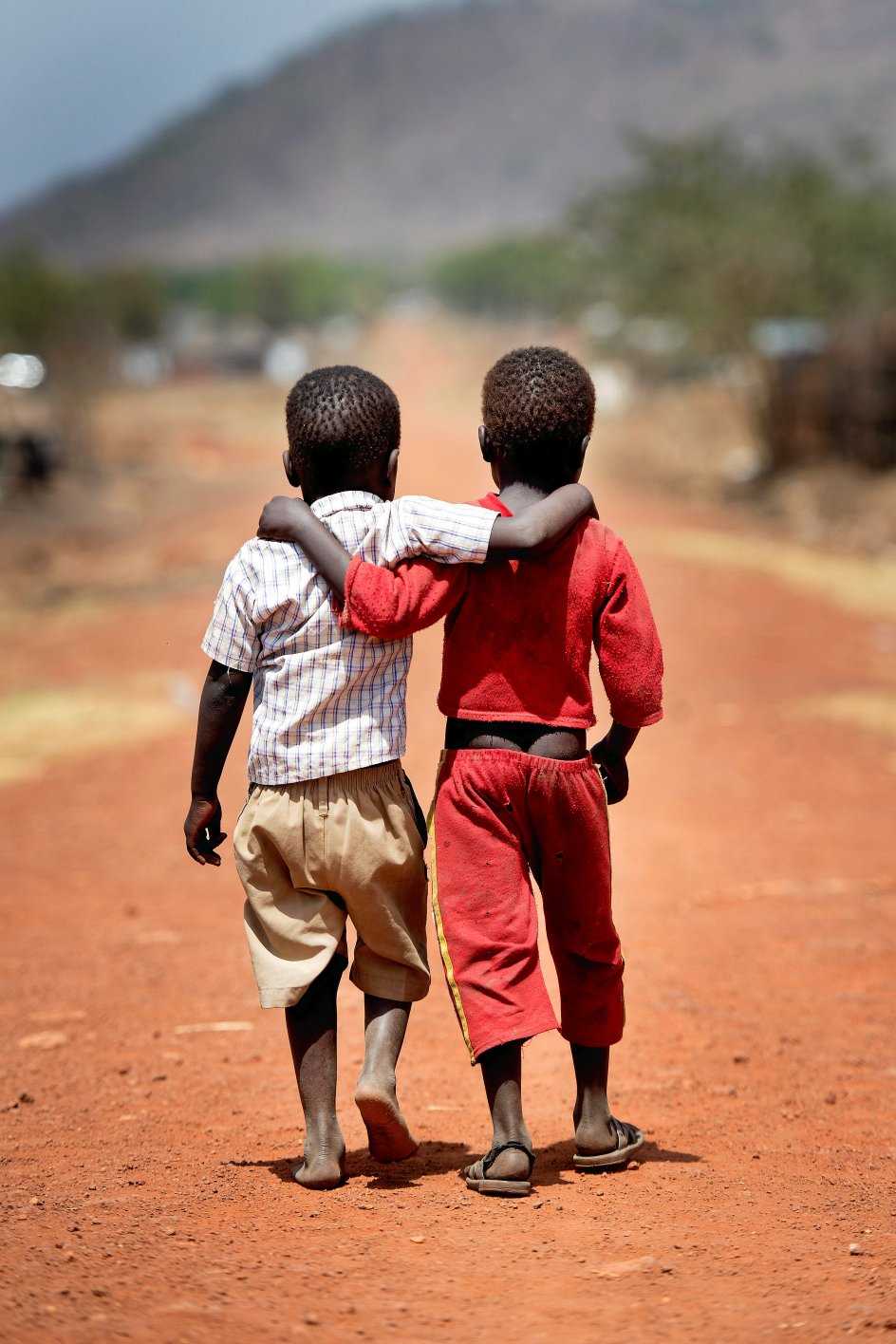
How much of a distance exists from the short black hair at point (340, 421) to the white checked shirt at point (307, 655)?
70mm

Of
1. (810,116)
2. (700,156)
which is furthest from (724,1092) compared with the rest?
(810,116)

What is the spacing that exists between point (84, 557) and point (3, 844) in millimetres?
11448

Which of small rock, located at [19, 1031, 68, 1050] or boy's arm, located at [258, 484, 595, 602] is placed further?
small rock, located at [19, 1031, 68, 1050]

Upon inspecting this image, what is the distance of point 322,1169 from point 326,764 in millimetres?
787

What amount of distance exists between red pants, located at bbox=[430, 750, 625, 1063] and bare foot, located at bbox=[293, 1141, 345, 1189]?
341 millimetres

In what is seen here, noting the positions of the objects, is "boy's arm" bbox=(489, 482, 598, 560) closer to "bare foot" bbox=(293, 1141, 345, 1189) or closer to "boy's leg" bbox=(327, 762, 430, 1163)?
"boy's leg" bbox=(327, 762, 430, 1163)

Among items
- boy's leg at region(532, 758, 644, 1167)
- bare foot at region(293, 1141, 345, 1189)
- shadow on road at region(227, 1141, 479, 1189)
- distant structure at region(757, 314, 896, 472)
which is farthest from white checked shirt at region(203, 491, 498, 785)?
distant structure at region(757, 314, 896, 472)

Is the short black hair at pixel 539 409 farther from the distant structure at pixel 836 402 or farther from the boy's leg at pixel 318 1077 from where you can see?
the distant structure at pixel 836 402

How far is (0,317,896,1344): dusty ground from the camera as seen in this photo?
2.39 m

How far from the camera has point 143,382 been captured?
59.8m

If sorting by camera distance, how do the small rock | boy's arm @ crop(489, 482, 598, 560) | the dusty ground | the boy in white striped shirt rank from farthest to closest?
the small rock, the boy in white striped shirt, boy's arm @ crop(489, 482, 598, 560), the dusty ground

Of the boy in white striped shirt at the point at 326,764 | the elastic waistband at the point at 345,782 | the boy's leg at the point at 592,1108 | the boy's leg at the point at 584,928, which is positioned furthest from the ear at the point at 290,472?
the boy's leg at the point at 592,1108

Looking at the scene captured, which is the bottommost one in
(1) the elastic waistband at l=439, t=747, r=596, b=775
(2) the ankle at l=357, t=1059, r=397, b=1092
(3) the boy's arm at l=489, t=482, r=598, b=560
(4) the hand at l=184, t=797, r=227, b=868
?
(2) the ankle at l=357, t=1059, r=397, b=1092

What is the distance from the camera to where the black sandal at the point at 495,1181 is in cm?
287
